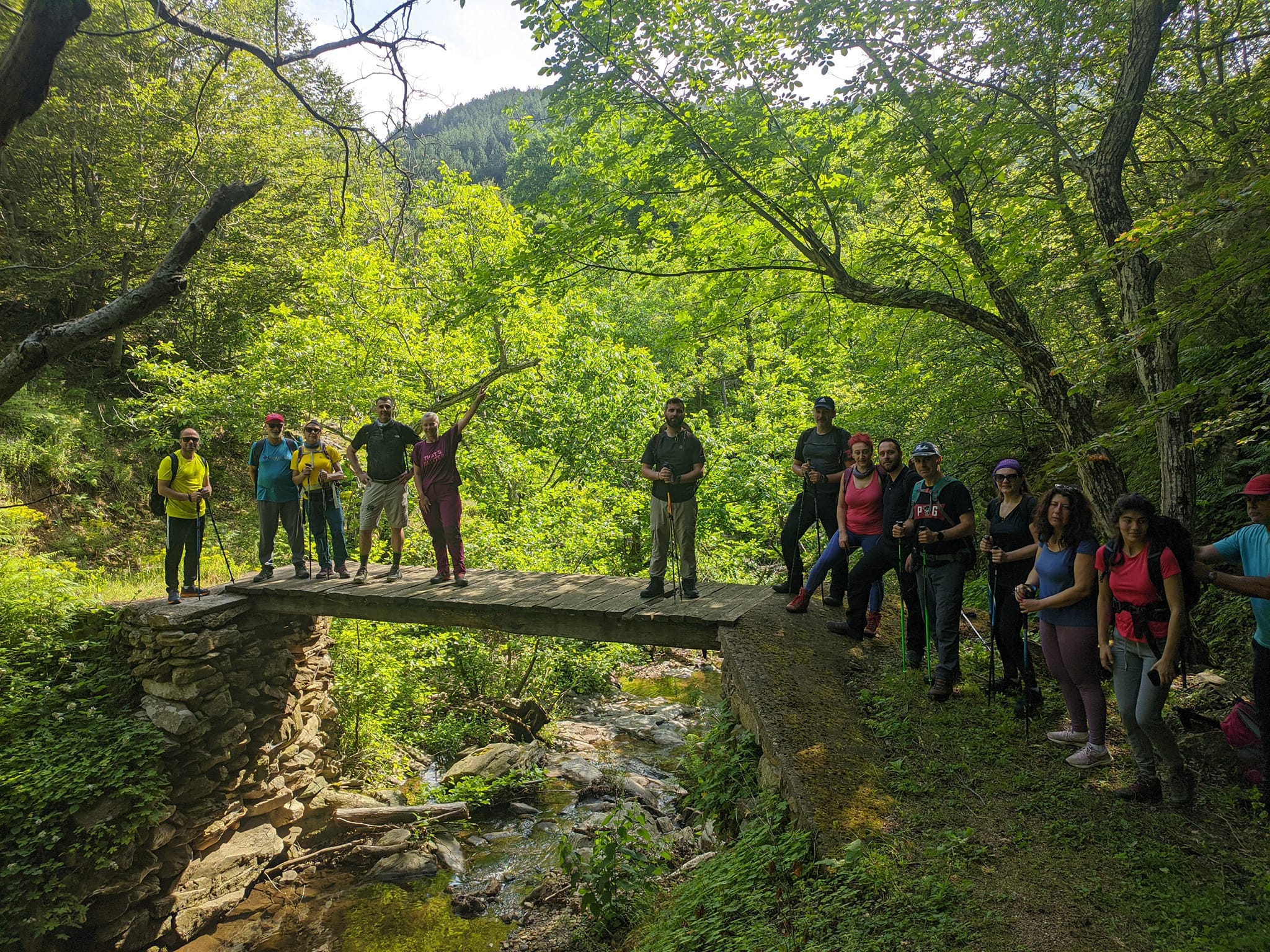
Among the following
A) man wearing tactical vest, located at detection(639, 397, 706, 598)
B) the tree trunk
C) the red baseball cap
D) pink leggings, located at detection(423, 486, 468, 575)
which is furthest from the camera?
pink leggings, located at detection(423, 486, 468, 575)

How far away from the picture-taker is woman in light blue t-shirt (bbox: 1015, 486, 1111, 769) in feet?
13.2

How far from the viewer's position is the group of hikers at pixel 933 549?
11.9 feet

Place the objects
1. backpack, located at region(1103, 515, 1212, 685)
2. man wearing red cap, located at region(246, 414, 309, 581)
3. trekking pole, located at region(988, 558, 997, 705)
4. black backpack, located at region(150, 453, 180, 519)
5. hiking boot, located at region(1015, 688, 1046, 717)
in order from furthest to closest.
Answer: man wearing red cap, located at region(246, 414, 309, 581) → black backpack, located at region(150, 453, 180, 519) → trekking pole, located at region(988, 558, 997, 705) → hiking boot, located at region(1015, 688, 1046, 717) → backpack, located at region(1103, 515, 1212, 685)

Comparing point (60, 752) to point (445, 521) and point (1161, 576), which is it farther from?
point (1161, 576)

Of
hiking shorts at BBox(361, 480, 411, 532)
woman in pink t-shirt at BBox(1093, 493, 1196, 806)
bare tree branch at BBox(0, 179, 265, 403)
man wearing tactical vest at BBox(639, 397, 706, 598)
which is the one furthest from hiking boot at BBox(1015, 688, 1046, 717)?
hiking shorts at BBox(361, 480, 411, 532)

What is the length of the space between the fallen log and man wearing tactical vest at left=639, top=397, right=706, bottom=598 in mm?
4330

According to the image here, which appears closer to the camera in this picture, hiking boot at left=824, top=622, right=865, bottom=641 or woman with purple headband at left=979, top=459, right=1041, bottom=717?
woman with purple headband at left=979, top=459, right=1041, bottom=717

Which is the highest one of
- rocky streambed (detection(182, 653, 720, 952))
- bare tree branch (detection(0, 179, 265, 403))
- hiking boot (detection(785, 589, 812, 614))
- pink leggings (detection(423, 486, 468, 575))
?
bare tree branch (detection(0, 179, 265, 403))

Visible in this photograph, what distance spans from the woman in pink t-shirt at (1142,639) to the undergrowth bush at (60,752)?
7.99 metres

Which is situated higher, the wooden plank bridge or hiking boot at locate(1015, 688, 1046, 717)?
the wooden plank bridge

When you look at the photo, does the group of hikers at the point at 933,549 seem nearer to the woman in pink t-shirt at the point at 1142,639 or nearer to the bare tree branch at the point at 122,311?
the woman in pink t-shirt at the point at 1142,639

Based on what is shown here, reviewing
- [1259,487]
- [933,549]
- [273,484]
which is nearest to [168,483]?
[273,484]

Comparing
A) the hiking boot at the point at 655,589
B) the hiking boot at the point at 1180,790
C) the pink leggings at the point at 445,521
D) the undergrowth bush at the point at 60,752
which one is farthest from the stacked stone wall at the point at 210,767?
the hiking boot at the point at 1180,790

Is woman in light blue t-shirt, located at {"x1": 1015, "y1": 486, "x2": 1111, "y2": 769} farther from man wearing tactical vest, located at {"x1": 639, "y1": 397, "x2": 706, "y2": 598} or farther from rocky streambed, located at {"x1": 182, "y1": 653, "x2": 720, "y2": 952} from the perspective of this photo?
rocky streambed, located at {"x1": 182, "y1": 653, "x2": 720, "y2": 952}
